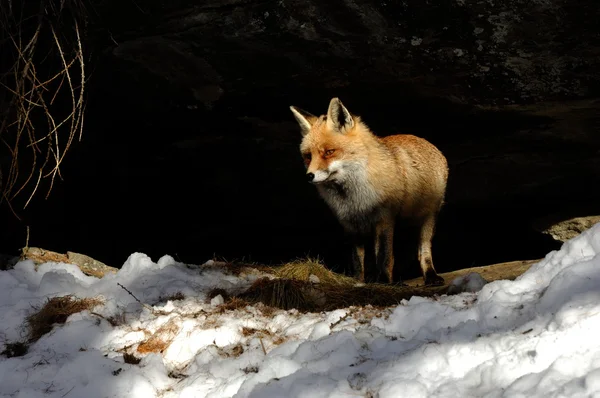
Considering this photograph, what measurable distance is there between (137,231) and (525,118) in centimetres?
452

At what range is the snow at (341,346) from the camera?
2.60 meters

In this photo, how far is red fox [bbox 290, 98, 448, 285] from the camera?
17.8 feet

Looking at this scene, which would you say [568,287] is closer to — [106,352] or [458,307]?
[458,307]

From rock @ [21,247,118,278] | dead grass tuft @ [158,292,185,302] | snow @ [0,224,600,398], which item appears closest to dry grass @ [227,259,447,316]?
snow @ [0,224,600,398]

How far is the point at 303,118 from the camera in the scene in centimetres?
554

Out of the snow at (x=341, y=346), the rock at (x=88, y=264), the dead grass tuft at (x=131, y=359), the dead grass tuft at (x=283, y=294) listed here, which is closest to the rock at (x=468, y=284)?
the snow at (x=341, y=346)

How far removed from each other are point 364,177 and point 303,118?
723 mm

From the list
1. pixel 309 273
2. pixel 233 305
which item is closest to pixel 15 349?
pixel 233 305

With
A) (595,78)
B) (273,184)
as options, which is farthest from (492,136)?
(273,184)

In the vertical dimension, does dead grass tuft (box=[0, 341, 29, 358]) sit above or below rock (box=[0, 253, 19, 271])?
above

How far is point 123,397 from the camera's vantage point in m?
3.05

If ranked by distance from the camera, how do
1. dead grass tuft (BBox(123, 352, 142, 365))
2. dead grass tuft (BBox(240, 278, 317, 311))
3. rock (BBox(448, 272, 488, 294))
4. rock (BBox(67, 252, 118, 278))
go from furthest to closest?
rock (BBox(67, 252, 118, 278)) < dead grass tuft (BBox(240, 278, 317, 311)) < rock (BBox(448, 272, 488, 294)) < dead grass tuft (BBox(123, 352, 142, 365))

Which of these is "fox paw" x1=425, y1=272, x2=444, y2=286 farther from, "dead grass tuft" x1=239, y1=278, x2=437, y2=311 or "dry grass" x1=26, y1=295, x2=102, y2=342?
"dry grass" x1=26, y1=295, x2=102, y2=342

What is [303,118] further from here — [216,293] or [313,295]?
[216,293]
